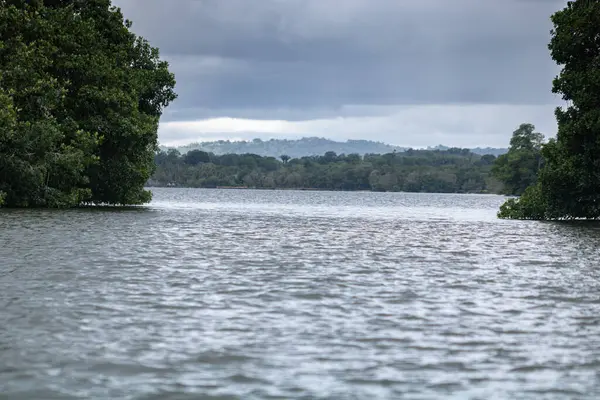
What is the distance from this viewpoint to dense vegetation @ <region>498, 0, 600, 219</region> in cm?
4862

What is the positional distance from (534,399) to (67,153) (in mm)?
48683

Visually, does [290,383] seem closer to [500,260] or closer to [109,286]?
[109,286]

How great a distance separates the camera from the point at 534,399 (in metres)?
9.78

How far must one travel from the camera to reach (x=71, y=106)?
200 ft

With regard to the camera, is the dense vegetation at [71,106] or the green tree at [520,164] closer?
the dense vegetation at [71,106]

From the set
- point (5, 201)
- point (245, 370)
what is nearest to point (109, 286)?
point (245, 370)

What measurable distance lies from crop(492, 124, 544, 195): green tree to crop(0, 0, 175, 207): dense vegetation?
90.1m

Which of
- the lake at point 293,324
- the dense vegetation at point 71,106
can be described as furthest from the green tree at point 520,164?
the lake at point 293,324

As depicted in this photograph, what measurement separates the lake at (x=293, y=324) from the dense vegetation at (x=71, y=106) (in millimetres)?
26334

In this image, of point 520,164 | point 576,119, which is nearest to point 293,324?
point 576,119

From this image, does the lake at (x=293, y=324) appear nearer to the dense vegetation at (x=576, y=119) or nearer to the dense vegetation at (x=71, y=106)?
the dense vegetation at (x=576, y=119)

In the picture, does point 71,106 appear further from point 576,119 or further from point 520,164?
point 520,164

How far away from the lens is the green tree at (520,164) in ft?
478

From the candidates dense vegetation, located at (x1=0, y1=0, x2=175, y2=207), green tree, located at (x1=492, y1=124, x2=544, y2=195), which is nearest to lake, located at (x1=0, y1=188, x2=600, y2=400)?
dense vegetation, located at (x1=0, y1=0, x2=175, y2=207)
